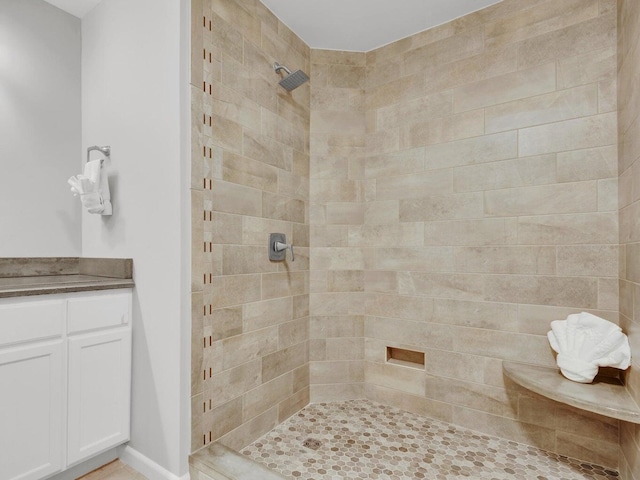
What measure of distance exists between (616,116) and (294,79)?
1.72 m

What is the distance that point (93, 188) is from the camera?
1.84 meters

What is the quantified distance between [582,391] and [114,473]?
2228mm

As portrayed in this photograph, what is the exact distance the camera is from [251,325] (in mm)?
1971

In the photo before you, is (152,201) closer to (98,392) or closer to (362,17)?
(98,392)

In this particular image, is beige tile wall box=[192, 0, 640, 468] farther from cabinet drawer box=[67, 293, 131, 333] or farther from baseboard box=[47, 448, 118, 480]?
baseboard box=[47, 448, 118, 480]

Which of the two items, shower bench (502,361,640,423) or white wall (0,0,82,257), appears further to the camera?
white wall (0,0,82,257)

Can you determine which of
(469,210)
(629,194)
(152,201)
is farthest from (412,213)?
(152,201)

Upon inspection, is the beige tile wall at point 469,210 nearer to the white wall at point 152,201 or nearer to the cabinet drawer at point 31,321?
the white wall at point 152,201

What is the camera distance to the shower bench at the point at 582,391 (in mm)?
1372

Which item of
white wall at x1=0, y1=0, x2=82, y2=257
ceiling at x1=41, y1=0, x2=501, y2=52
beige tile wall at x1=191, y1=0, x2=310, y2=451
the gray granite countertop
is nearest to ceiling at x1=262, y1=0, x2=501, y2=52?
ceiling at x1=41, y1=0, x2=501, y2=52

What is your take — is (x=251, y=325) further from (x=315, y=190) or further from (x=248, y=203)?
(x=315, y=190)

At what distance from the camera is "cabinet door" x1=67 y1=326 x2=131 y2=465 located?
158 centimetres

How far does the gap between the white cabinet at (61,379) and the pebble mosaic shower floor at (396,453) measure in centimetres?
76

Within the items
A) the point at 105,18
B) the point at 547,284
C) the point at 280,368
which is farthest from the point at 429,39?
the point at 280,368
